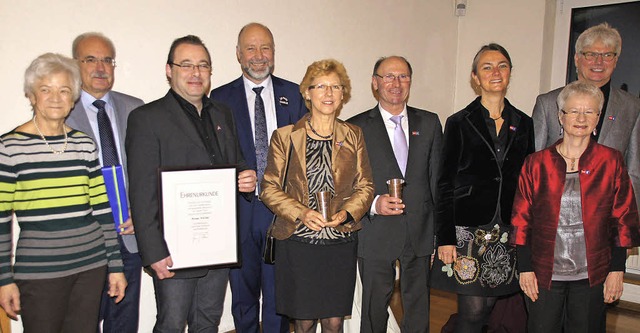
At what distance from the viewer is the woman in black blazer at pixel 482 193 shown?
112 inches

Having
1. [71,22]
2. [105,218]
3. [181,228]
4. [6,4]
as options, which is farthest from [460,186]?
[6,4]

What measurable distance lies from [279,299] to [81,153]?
3.96ft

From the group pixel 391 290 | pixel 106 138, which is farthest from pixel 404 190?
pixel 106 138

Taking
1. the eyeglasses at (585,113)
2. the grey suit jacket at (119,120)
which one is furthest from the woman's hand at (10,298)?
the eyeglasses at (585,113)

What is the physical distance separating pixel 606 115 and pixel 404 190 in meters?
1.33

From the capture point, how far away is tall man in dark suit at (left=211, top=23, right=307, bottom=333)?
10.1 feet

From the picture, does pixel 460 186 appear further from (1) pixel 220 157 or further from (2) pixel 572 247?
(1) pixel 220 157

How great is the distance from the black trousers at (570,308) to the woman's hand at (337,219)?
105 centimetres

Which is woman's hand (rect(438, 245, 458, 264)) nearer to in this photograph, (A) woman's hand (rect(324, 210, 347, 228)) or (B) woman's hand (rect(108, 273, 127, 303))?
(A) woman's hand (rect(324, 210, 347, 228))

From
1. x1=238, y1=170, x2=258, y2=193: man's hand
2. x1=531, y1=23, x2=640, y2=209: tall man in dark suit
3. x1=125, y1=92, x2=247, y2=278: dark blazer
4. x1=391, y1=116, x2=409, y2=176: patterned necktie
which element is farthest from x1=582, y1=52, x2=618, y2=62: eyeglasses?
x1=125, y1=92, x2=247, y2=278: dark blazer

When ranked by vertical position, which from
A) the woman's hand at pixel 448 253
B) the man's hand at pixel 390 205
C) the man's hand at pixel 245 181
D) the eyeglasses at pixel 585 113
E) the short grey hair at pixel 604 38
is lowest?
the woman's hand at pixel 448 253

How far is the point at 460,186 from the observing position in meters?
2.90

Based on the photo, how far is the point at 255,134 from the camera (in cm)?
311

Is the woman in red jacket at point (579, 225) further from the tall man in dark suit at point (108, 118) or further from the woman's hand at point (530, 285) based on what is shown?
the tall man in dark suit at point (108, 118)
